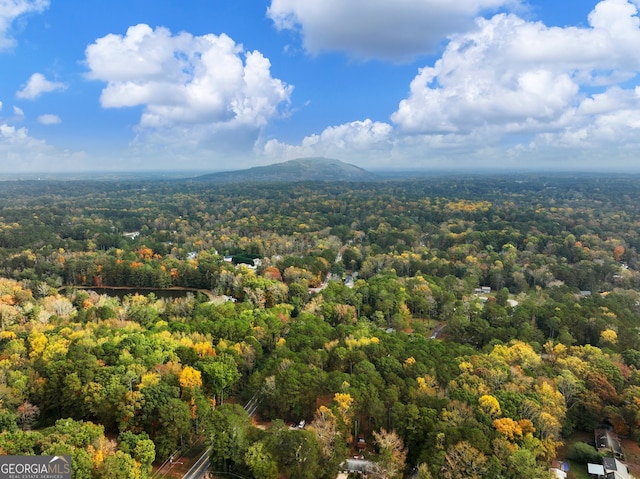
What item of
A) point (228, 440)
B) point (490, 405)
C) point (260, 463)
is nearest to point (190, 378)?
point (228, 440)

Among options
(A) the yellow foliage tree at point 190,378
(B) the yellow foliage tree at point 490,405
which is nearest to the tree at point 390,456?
(B) the yellow foliage tree at point 490,405

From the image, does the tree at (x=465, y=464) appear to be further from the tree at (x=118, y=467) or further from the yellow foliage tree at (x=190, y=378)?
the yellow foliage tree at (x=190, y=378)

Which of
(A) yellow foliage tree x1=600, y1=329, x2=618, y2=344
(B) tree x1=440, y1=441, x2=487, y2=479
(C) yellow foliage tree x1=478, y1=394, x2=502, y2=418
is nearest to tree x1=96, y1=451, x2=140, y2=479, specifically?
(B) tree x1=440, y1=441, x2=487, y2=479

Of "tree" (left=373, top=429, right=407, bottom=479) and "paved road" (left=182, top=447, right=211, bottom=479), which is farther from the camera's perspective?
"paved road" (left=182, top=447, right=211, bottom=479)

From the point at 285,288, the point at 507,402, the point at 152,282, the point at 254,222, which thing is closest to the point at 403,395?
the point at 507,402

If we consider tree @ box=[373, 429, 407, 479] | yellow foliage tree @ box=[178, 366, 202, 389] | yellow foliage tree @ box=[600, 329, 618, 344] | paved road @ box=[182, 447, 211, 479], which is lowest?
paved road @ box=[182, 447, 211, 479]

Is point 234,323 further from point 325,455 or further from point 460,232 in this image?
point 460,232

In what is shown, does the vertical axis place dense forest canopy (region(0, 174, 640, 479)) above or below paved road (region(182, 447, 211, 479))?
above

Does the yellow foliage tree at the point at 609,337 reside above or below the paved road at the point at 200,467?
above

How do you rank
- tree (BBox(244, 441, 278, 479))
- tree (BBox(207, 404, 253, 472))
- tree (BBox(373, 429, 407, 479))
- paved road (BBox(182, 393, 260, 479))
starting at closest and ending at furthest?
tree (BBox(373, 429, 407, 479)) → tree (BBox(244, 441, 278, 479)) → tree (BBox(207, 404, 253, 472)) → paved road (BBox(182, 393, 260, 479))

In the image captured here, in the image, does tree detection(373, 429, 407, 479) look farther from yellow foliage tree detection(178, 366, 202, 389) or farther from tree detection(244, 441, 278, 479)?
yellow foliage tree detection(178, 366, 202, 389)

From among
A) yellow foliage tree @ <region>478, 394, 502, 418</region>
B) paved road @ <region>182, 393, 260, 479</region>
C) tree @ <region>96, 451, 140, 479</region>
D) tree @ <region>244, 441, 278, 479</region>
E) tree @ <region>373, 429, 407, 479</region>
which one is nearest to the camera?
tree @ <region>96, 451, 140, 479</region>
